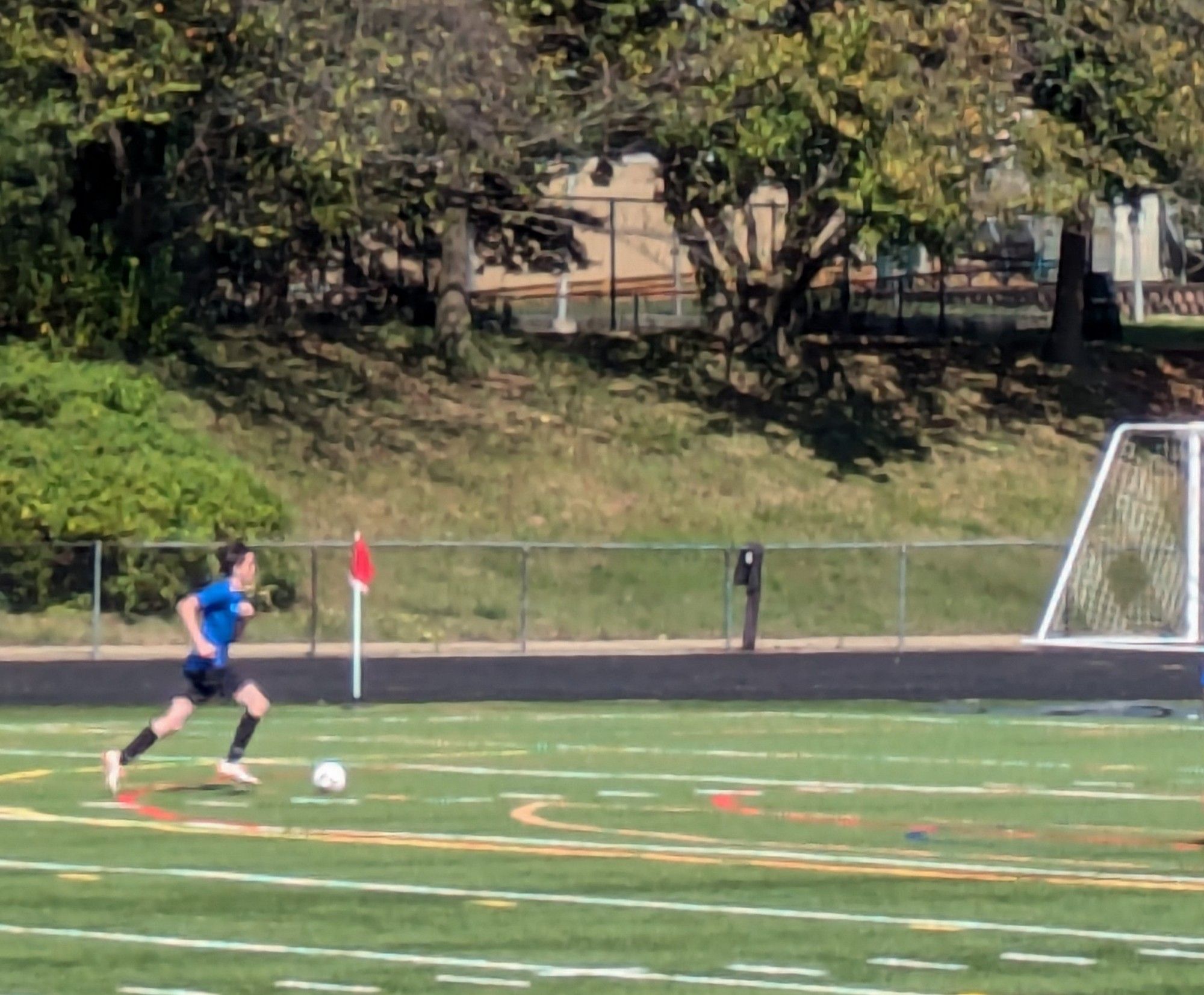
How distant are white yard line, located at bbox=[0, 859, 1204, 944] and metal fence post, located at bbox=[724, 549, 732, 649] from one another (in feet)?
64.7

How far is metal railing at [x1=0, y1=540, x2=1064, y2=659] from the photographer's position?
104 feet

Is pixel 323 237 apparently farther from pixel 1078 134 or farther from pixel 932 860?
pixel 932 860

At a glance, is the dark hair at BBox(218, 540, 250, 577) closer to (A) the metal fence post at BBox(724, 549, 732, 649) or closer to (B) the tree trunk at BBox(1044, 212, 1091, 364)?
(A) the metal fence post at BBox(724, 549, 732, 649)

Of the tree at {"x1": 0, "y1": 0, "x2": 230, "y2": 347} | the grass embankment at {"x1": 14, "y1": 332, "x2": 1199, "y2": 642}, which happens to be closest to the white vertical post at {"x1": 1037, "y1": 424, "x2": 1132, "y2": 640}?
the grass embankment at {"x1": 14, "y1": 332, "x2": 1199, "y2": 642}

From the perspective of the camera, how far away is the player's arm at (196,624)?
1612 cm

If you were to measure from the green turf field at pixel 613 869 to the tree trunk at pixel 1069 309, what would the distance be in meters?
27.4

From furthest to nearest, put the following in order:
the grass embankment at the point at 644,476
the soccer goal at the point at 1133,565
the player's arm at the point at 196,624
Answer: the grass embankment at the point at 644,476, the soccer goal at the point at 1133,565, the player's arm at the point at 196,624

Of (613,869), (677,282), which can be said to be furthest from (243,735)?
(677,282)

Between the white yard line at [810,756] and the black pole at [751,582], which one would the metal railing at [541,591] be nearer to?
the black pole at [751,582]

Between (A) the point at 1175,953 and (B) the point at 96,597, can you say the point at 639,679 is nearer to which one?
(B) the point at 96,597

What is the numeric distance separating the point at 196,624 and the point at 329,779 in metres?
1.20

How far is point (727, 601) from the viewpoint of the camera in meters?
32.5

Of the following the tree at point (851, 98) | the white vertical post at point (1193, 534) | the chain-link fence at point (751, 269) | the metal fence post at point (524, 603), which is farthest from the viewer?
the chain-link fence at point (751, 269)

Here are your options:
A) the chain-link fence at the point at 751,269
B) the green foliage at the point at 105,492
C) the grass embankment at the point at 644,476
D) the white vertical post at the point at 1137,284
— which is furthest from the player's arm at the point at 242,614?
the white vertical post at the point at 1137,284
